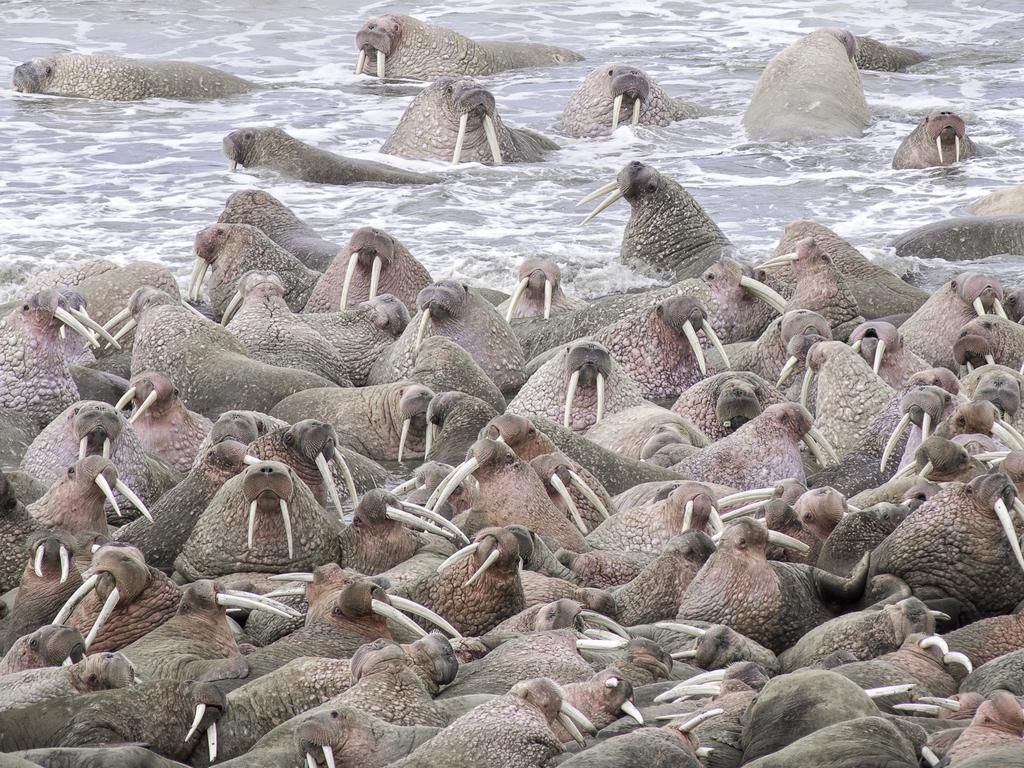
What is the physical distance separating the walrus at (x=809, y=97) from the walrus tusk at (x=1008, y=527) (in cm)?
1265

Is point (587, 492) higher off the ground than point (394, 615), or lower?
lower

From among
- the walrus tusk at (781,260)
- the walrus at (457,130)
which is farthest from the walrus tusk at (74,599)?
the walrus at (457,130)

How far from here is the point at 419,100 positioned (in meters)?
17.8

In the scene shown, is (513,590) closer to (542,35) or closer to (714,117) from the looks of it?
(714,117)

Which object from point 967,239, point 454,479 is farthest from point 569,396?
point 967,239

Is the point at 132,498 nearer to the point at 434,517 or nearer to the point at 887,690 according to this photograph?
the point at 434,517

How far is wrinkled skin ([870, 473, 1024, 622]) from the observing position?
20.7 feet

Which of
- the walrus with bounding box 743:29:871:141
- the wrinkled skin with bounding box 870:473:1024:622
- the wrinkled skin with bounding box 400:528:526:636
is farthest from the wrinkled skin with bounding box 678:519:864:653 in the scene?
the walrus with bounding box 743:29:871:141

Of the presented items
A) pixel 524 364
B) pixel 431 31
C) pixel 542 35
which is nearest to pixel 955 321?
pixel 524 364

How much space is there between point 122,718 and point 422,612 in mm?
1262

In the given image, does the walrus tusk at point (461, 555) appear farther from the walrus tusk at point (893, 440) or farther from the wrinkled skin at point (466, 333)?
the wrinkled skin at point (466, 333)

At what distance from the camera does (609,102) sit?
1898cm

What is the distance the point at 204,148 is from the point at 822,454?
11463 mm

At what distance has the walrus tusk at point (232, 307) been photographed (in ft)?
38.5
